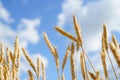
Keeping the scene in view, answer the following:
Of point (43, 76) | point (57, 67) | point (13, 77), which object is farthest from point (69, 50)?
point (13, 77)

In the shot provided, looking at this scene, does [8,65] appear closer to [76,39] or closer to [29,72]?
[29,72]

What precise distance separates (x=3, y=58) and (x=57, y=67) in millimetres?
636

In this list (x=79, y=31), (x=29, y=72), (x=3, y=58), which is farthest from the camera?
(x=3, y=58)

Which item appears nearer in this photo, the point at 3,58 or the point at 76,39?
the point at 76,39

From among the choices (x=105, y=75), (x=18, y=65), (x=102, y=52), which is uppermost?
(x=18, y=65)

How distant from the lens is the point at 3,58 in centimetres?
269

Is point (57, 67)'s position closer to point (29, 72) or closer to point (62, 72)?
point (62, 72)

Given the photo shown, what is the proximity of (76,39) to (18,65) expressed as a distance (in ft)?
2.69

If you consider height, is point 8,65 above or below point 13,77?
above

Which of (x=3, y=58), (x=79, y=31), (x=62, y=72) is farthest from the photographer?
(x=3, y=58)

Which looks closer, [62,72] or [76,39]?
[76,39]

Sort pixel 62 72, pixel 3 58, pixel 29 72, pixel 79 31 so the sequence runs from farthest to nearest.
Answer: pixel 3 58 < pixel 29 72 < pixel 62 72 < pixel 79 31

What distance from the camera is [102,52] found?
2102mm

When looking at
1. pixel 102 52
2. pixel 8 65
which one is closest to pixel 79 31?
pixel 102 52
